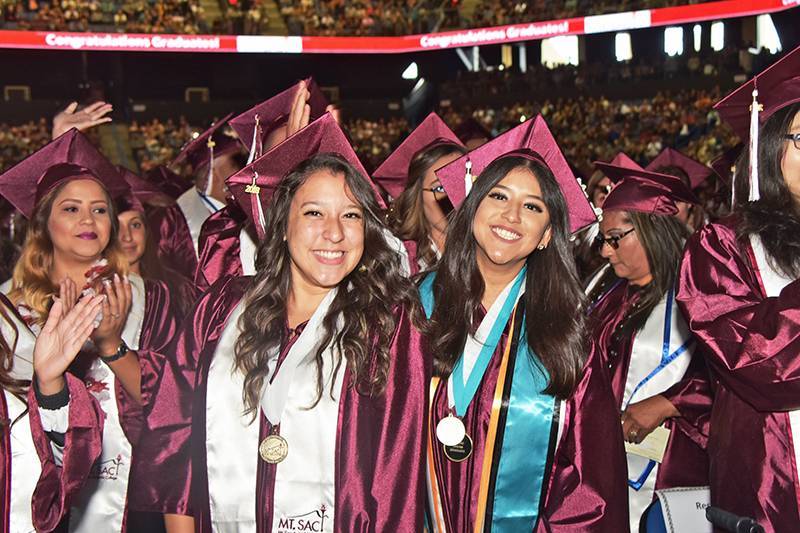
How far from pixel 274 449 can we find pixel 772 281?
4.91 feet

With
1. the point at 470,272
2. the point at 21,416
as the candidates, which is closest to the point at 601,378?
the point at 470,272

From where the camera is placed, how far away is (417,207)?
4.86 metres

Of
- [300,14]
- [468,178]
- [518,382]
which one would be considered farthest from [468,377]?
[300,14]

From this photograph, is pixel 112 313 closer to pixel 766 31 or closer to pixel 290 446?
pixel 290 446

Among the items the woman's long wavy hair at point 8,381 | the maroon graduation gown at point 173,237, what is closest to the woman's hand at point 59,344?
the woman's long wavy hair at point 8,381

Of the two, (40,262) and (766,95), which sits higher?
(766,95)

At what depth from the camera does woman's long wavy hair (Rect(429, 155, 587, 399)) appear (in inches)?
119

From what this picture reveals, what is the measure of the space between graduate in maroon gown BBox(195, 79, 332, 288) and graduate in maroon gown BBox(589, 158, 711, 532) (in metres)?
1.49

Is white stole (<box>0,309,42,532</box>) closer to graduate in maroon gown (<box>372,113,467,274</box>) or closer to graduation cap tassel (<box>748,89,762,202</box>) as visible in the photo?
graduate in maroon gown (<box>372,113,467,274</box>)

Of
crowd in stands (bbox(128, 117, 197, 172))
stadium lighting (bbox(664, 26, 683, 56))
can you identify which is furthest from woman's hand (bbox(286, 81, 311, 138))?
stadium lighting (bbox(664, 26, 683, 56))

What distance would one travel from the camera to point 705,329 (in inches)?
113

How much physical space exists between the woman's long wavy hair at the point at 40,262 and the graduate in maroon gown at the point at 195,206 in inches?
75.1

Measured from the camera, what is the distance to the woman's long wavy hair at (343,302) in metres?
2.84

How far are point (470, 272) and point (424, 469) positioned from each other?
0.75 meters
